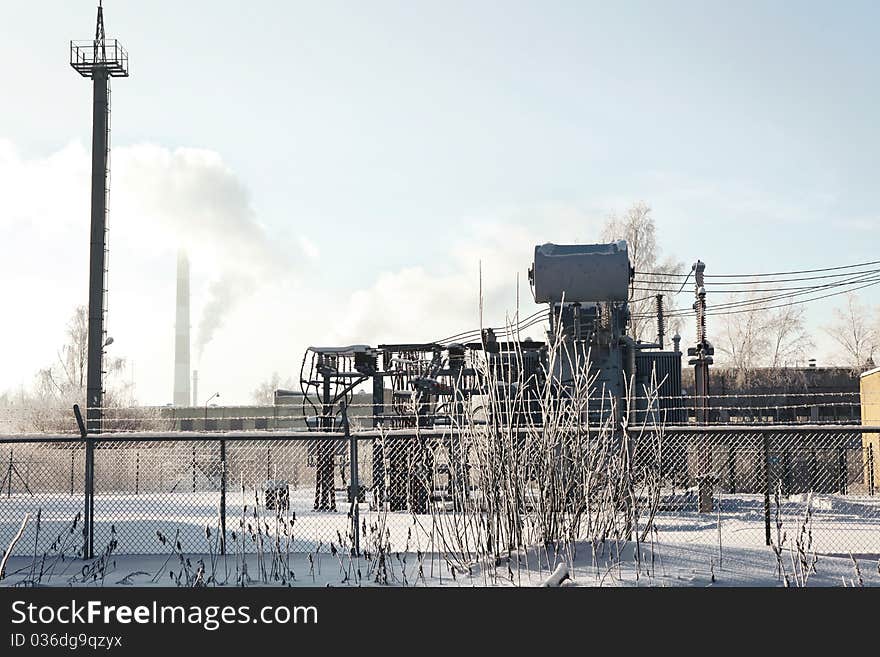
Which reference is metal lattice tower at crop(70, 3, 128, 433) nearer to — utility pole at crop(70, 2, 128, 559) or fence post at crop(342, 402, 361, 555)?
utility pole at crop(70, 2, 128, 559)

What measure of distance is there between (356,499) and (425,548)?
69.5 inches

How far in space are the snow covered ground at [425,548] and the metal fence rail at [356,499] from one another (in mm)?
85

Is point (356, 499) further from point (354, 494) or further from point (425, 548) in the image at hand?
point (425, 548)

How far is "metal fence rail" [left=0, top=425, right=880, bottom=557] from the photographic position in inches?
426

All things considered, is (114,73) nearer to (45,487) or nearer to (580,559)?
(45,487)

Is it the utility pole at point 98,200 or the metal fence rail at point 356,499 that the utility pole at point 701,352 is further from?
the utility pole at point 98,200

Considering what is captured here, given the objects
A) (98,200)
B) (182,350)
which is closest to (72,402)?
(98,200)

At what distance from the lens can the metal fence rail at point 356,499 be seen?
35.5 feet

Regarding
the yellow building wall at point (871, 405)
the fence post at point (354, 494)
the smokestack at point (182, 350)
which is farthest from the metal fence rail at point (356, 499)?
the smokestack at point (182, 350)

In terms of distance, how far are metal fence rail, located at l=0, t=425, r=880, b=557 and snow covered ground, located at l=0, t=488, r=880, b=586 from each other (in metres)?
0.08

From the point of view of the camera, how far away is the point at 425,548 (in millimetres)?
11711

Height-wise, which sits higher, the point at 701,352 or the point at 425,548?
the point at 701,352
